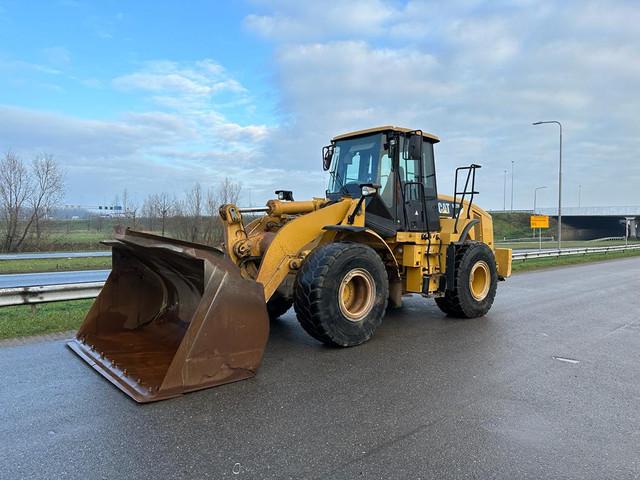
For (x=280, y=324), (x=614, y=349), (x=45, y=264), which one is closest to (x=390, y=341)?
(x=280, y=324)

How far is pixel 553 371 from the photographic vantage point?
4816 millimetres

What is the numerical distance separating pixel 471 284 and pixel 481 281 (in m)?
0.33

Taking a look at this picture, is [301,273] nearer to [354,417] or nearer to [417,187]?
[354,417]

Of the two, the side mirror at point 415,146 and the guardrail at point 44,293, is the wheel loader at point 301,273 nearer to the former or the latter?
the side mirror at point 415,146

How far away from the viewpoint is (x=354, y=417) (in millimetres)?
3574

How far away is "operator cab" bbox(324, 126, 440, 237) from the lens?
255 inches

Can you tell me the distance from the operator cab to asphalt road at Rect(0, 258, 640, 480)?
184 centimetres

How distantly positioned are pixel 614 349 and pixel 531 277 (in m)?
8.87

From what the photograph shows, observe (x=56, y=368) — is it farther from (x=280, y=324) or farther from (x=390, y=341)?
(x=390, y=341)

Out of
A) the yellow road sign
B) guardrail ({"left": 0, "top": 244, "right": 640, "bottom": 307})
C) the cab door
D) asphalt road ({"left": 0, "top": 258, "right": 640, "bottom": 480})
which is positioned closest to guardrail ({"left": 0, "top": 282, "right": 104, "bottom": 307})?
guardrail ({"left": 0, "top": 244, "right": 640, "bottom": 307})

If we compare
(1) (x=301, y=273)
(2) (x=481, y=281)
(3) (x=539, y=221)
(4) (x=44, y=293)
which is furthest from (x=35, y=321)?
(3) (x=539, y=221)

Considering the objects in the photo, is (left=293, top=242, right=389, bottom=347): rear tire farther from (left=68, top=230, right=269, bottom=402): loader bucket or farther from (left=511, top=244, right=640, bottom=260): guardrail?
(left=511, top=244, right=640, bottom=260): guardrail

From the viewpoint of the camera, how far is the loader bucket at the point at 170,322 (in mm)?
3947

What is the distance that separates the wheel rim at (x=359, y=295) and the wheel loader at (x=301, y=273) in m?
0.01
